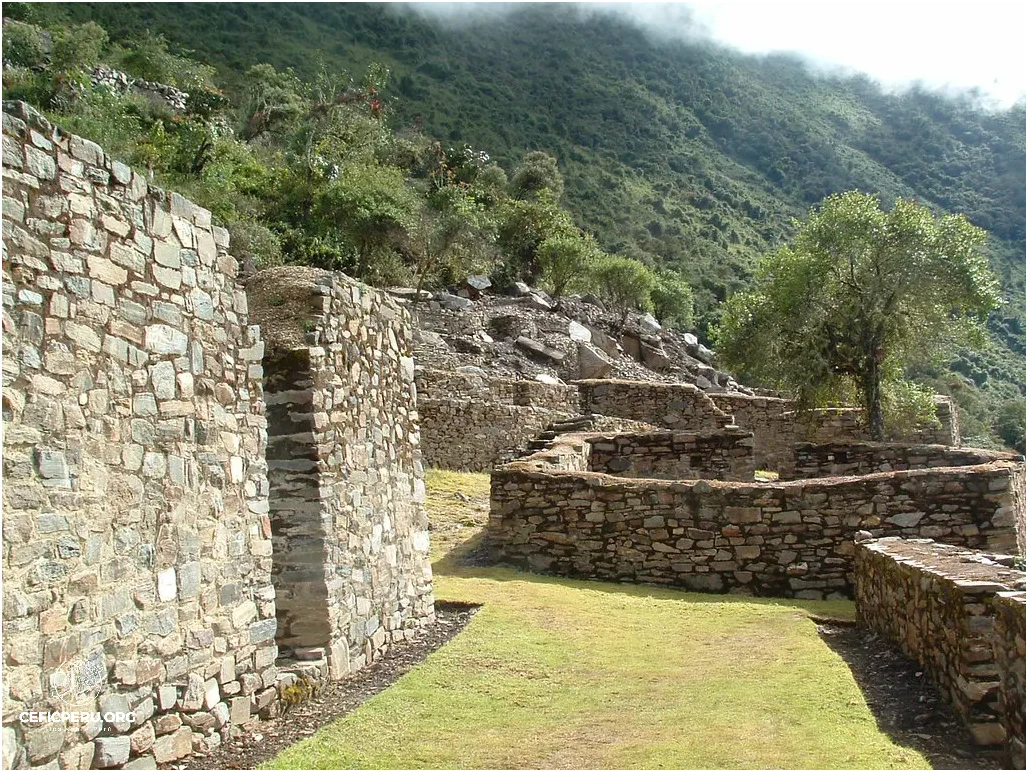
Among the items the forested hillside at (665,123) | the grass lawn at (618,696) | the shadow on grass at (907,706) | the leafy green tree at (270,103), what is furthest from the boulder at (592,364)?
the leafy green tree at (270,103)

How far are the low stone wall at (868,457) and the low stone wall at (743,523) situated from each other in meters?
5.03

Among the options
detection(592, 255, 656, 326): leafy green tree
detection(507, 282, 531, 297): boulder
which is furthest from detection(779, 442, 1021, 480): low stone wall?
detection(592, 255, 656, 326): leafy green tree

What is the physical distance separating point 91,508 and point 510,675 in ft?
11.1

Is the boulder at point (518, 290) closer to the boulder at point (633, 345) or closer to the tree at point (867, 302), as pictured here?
the boulder at point (633, 345)

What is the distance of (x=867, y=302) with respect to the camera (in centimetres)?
2072

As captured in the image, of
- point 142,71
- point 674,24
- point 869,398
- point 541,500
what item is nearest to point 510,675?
point 541,500

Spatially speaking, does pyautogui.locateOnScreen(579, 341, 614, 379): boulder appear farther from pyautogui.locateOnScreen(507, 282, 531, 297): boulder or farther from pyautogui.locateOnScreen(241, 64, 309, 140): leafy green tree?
pyautogui.locateOnScreen(241, 64, 309, 140): leafy green tree

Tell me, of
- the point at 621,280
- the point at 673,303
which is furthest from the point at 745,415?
the point at 673,303

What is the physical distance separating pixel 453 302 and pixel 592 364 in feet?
16.9

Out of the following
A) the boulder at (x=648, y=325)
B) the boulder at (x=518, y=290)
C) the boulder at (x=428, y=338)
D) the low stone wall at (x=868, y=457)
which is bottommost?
the low stone wall at (x=868, y=457)

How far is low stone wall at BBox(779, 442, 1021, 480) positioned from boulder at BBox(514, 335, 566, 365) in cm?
935

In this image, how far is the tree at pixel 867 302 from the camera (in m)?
20.0

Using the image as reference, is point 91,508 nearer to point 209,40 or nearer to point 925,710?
point 925,710

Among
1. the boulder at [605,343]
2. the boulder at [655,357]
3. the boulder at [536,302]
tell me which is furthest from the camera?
the boulder at [655,357]
